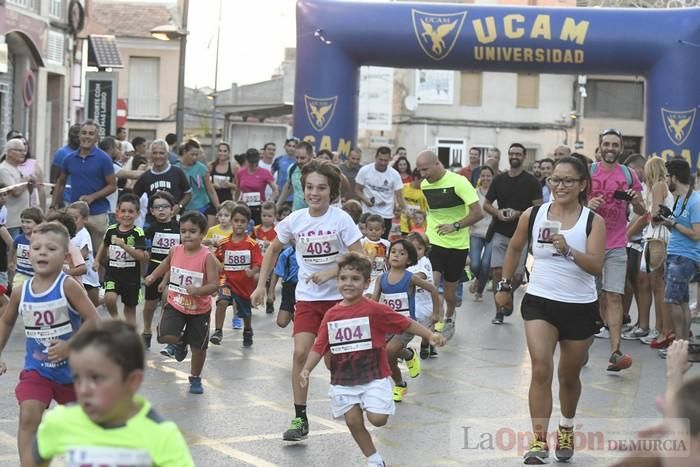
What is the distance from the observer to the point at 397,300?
991 centimetres

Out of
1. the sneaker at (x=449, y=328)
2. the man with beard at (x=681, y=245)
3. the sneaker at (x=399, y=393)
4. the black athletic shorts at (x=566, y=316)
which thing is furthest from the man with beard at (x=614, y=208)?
the black athletic shorts at (x=566, y=316)

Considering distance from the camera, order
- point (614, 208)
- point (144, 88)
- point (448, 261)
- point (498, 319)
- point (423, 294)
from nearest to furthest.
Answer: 1. point (423, 294)
2. point (614, 208)
3. point (448, 261)
4. point (498, 319)
5. point (144, 88)

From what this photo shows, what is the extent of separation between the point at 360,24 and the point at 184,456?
52.7 feet

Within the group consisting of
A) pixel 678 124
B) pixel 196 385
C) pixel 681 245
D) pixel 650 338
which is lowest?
pixel 196 385

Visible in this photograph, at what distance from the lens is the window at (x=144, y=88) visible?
55.8m

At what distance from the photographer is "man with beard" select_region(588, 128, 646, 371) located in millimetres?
10758

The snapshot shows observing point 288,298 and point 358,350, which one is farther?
point 288,298

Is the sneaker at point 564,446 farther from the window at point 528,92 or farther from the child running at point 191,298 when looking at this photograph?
the window at point 528,92

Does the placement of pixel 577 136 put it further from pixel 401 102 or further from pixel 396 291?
pixel 396 291

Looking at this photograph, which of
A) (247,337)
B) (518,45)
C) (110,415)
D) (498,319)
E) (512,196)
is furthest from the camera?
(518,45)

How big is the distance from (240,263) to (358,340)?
5.18m

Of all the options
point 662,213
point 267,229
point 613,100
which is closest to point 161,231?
point 267,229

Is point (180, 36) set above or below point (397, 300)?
above

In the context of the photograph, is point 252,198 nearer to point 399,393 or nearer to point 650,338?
point 650,338
